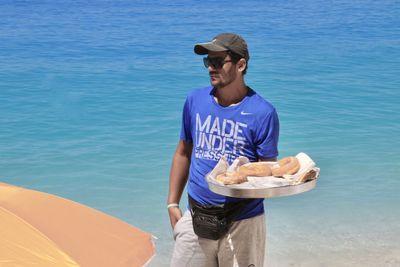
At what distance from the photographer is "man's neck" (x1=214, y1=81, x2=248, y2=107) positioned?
3553mm

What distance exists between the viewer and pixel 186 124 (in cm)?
374

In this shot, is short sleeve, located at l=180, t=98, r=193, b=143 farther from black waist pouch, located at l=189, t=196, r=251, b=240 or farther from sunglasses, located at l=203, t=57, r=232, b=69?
black waist pouch, located at l=189, t=196, r=251, b=240

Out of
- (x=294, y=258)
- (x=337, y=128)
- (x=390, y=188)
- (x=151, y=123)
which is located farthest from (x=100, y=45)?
(x=294, y=258)

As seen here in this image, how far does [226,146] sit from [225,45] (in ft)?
1.49

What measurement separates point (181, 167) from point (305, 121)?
29.4 feet

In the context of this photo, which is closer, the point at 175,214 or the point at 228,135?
the point at 228,135

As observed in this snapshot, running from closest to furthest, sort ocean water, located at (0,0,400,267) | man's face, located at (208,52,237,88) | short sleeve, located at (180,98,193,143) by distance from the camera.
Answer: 1. man's face, located at (208,52,237,88)
2. short sleeve, located at (180,98,193,143)
3. ocean water, located at (0,0,400,267)

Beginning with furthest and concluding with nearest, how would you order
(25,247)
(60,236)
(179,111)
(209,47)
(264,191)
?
(179,111)
(60,236)
(209,47)
(25,247)
(264,191)

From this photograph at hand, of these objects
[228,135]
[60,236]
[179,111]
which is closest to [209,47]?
[228,135]

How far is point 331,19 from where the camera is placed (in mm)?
26484

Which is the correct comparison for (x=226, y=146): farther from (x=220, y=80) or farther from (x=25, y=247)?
(x=25, y=247)

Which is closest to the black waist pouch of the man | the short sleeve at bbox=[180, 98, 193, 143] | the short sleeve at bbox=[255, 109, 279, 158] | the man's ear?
the man

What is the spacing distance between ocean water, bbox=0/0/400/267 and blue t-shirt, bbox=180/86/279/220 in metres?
3.27

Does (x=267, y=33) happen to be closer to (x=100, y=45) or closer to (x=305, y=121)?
(x=100, y=45)
